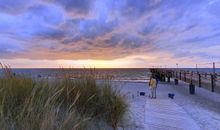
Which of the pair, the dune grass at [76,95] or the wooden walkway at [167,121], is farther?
the wooden walkway at [167,121]

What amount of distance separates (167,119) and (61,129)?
16.8ft

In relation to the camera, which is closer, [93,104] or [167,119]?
[93,104]

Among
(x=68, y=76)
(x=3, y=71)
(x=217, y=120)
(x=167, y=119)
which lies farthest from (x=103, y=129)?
(x=217, y=120)

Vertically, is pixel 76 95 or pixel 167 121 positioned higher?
pixel 76 95

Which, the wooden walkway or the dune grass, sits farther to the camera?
the wooden walkway

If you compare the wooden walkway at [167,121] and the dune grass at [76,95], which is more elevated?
the dune grass at [76,95]

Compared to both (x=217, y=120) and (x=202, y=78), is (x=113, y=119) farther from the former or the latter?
(x=202, y=78)

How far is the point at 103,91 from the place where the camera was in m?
5.79

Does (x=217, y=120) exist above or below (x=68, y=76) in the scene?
below

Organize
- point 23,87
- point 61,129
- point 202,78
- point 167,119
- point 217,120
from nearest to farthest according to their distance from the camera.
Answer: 1. point 61,129
2. point 23,87
3. point 167,119
4. point 217,120
5. point 202,78

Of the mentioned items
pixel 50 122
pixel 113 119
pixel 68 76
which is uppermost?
pixel 68 76

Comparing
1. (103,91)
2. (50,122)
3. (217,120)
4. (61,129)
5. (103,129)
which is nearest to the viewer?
(50,122)

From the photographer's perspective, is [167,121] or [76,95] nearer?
[76,95]

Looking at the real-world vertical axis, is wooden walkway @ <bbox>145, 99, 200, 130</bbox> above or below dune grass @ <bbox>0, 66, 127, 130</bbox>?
below
